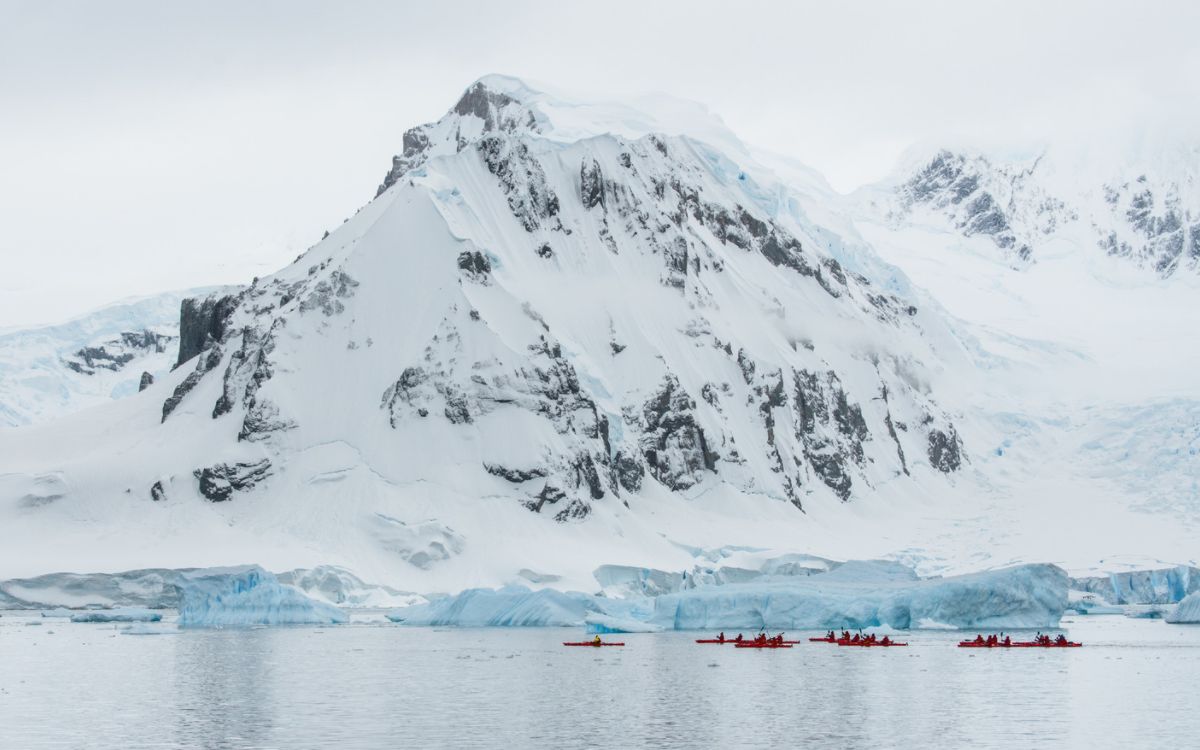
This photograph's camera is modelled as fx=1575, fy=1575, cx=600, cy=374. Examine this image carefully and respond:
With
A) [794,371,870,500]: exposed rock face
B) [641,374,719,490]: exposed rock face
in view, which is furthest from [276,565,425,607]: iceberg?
[794,371,870,500]: exposed rock face

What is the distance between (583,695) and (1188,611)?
235 feet

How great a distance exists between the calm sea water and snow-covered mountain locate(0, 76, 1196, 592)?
179 feet

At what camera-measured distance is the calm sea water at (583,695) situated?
162 ft

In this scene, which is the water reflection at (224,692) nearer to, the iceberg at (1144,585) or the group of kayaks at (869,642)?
the group of kayaks at (869,642)

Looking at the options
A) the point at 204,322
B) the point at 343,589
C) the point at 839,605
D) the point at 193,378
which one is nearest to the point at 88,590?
the point at 343,589

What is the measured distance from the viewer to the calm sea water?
162ft

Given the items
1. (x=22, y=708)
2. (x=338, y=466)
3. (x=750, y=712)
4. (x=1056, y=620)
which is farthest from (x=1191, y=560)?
(x=22, y=708)

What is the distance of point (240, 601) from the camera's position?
368ft

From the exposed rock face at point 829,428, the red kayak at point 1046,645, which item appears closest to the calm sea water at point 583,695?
the red kayak at point 1046,645

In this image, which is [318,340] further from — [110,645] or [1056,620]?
[1056,620]

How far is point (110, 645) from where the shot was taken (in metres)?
91.3

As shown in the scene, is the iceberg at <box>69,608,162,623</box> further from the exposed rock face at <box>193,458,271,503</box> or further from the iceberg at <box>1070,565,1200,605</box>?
the iceberg at <box>1070,565,1200,605</box>

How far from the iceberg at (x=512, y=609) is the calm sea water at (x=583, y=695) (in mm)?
17581

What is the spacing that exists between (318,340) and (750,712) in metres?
119
